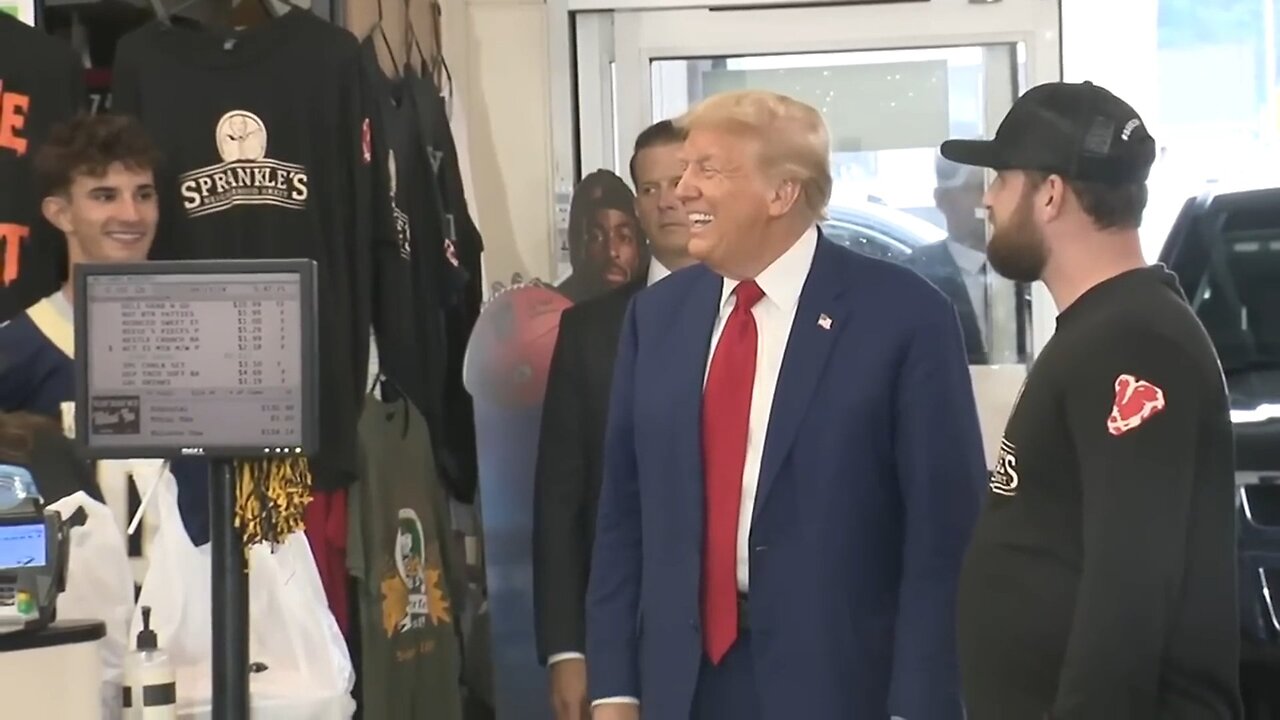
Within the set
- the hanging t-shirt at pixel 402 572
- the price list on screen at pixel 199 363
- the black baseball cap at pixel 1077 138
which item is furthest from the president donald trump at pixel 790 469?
the hanging t-shirt at pixel 402 572

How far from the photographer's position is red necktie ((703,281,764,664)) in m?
2.11

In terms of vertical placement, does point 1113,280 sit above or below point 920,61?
below

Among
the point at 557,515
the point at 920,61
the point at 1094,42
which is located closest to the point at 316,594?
the point at 557,515

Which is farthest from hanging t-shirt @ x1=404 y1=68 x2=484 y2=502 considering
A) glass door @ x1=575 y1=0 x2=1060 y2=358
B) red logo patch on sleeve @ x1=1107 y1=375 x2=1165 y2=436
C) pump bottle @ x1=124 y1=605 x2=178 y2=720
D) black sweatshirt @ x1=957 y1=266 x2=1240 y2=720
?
red logo patch on sleeve @ x1=1107 y1=375 x2=1165 y2=436

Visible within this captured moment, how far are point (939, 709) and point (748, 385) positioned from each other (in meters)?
0.51

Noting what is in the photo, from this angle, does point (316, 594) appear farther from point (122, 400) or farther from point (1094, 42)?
point (1094, 42)

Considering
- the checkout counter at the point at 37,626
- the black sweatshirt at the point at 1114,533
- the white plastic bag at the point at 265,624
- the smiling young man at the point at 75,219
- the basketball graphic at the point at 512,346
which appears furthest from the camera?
the basketball graphic at the point at 512,346

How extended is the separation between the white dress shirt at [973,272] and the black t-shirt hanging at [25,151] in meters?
2.32

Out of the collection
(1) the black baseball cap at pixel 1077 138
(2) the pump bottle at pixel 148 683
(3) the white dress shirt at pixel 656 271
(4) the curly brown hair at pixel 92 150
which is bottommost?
(2) the pump bottle at pixel 148 683

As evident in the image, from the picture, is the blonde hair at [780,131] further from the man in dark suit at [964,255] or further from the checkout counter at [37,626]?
the man in dark suit at [964,255]

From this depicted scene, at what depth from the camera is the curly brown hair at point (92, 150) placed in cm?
262

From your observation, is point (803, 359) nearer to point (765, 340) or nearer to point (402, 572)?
point (765, 340)

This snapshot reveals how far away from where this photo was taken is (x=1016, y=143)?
1.96m

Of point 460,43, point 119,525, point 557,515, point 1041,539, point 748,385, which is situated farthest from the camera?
point 460,43
